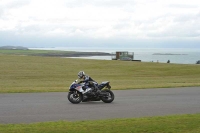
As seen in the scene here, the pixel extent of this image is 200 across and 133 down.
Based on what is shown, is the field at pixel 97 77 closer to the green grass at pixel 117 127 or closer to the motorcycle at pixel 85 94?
the motorcycle at pixel 85 94

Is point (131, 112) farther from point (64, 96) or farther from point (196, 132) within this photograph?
point (64, 96)

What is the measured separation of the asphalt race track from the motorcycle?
221 millimetres

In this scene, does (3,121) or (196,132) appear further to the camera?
(3,121)

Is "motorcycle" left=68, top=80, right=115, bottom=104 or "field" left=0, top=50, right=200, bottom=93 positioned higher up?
"motorcycle" left=68, top=80, right=115, bottom=104

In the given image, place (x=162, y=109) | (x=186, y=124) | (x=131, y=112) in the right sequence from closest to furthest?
1. (x=186, y=124)
2. (x=131, y=112)
3. (x=162, y=109)

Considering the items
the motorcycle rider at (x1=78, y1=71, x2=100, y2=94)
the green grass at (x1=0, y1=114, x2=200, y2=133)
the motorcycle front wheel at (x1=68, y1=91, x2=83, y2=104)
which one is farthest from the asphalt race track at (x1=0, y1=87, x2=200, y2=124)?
the green grass at (x1=0, y1=114, x2=200, y2=133)

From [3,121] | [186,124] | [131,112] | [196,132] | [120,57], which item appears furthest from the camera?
[120,57]

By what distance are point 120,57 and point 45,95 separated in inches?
2512

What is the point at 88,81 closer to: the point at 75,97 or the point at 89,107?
the point at 75,97

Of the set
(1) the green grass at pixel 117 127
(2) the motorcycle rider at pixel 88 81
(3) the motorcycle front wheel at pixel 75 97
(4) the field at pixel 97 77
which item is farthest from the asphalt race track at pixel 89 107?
(4) the field at pixel 97 77

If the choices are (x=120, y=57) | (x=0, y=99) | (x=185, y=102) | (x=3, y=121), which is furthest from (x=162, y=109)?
(x=120, y=57)

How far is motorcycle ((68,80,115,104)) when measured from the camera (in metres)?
15.2

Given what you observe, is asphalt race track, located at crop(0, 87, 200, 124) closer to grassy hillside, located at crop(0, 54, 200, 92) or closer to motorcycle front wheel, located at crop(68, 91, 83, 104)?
motorcycle front wheel, located at crop(68, 91, 83, 104)

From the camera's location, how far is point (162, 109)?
13.7 meters
